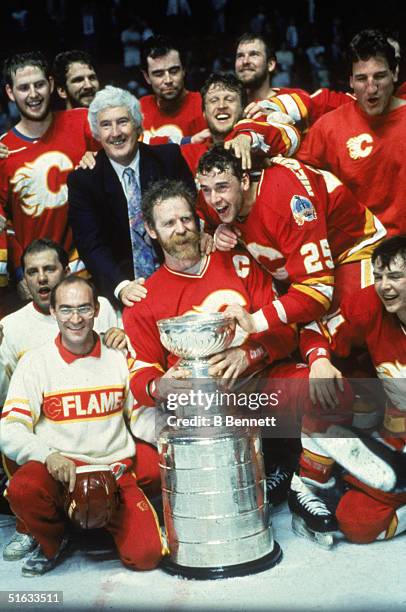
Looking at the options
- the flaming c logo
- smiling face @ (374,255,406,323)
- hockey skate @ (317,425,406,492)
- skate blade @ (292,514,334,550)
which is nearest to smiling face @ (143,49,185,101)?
smiling face @ (374,255,406,323)

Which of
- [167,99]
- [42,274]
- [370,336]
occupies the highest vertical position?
[167,99]

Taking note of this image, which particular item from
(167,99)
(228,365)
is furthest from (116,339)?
(167,99)

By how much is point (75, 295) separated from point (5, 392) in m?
0.44

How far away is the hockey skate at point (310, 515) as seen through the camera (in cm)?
223

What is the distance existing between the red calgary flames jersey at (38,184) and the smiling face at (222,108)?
438mm

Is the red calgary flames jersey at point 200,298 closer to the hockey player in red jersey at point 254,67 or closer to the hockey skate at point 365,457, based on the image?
the hockey skate at point 365,457

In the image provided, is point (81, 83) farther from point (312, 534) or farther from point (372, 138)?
point (312, 534)

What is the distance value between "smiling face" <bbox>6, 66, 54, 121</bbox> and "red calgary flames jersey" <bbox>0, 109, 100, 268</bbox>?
0.07 m

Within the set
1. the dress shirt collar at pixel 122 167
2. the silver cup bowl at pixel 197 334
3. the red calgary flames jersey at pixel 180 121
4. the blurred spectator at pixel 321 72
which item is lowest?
the silver cup bowl at pixel 197 334

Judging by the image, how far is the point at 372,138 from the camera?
242 centimetres

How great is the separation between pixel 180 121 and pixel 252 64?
0.34m

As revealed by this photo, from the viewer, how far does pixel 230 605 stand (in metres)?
1.98

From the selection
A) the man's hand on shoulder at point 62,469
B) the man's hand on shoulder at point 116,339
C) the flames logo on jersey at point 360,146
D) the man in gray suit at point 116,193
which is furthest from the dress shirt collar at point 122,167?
the man's hand on shoulder at point 62,469

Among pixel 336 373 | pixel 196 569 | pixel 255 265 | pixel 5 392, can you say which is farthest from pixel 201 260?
pixel 196 569
